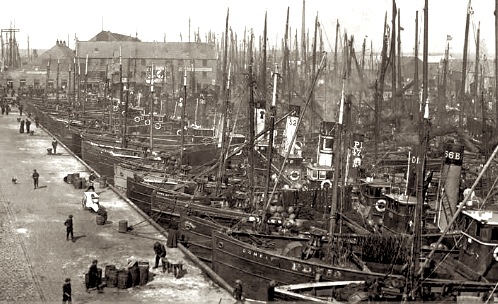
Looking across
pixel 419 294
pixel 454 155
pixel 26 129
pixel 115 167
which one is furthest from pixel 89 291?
pixel 26 129

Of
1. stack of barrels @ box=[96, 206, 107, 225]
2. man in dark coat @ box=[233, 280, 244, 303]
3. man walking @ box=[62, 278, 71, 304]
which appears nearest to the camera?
man walking @ box=[62, 278, 71, 304]

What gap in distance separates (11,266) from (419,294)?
47.9ft

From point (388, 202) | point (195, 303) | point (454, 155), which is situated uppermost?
point (454, 155)

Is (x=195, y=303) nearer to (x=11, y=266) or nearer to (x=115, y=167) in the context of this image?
(x=11, y=266)

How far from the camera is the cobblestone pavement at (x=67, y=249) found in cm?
1888

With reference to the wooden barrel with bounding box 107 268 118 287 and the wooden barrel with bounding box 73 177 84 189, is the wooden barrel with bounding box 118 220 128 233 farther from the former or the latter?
the wooden barrel with bounding box 73 177 84 189

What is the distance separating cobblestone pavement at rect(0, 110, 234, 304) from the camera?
743 inches

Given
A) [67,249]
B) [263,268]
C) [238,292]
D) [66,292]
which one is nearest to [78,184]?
[67,249]

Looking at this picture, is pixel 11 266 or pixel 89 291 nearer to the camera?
pixel 89 291

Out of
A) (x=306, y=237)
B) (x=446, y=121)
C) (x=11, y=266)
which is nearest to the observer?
(x=11, y=266)

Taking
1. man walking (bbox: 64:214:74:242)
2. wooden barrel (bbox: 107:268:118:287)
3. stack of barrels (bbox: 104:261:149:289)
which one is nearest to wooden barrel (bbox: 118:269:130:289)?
stack of barrels (bbox: 104:261:149:289)

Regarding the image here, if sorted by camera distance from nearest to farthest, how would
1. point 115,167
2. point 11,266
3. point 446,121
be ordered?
point 11,266 < point 115,167 < point 446,121

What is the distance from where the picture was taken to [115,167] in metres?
38.2

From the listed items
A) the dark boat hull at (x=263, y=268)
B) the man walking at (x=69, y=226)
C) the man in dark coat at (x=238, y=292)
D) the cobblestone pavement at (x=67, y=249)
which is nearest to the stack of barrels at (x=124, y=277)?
the cobblestone pavement at (x=67, y=249)
